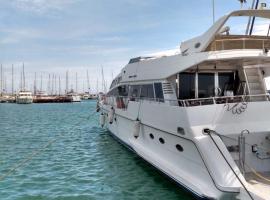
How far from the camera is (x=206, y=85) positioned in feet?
39.4

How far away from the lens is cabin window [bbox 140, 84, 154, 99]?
13698 mm

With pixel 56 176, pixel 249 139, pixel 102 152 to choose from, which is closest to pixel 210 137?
pixel 249 139

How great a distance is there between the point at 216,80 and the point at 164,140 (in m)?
2.51

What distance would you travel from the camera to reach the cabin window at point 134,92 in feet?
51.1

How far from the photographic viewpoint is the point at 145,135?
46.1 feet

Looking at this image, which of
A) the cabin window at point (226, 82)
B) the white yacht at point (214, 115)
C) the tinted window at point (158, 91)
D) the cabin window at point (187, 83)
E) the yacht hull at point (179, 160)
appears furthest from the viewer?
the tinted window at point (158, 91)

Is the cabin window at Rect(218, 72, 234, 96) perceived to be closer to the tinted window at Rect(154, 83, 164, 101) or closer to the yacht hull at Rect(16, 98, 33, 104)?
the tinted window at Rect(154, 83, 164, 101)

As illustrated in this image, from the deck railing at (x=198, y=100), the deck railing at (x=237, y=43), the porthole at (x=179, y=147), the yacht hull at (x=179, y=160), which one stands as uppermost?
the deck railing at (x=237, y=43)

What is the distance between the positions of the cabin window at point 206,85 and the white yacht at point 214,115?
0.03 metres

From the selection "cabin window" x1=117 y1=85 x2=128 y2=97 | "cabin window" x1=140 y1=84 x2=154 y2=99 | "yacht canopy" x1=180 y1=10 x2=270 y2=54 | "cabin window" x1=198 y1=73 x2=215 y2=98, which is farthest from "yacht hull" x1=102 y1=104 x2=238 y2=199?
"cabin window" x1=117 y1=85 x2=128 y2=97

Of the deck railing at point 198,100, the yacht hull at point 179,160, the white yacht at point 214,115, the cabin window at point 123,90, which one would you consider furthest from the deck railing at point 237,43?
the cabin window at point 123,90

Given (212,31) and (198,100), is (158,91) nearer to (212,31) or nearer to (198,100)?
(198,100)

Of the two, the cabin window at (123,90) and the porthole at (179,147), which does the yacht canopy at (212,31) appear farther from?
the cabin window at (123,90)

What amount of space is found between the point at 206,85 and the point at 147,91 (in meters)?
2.88
